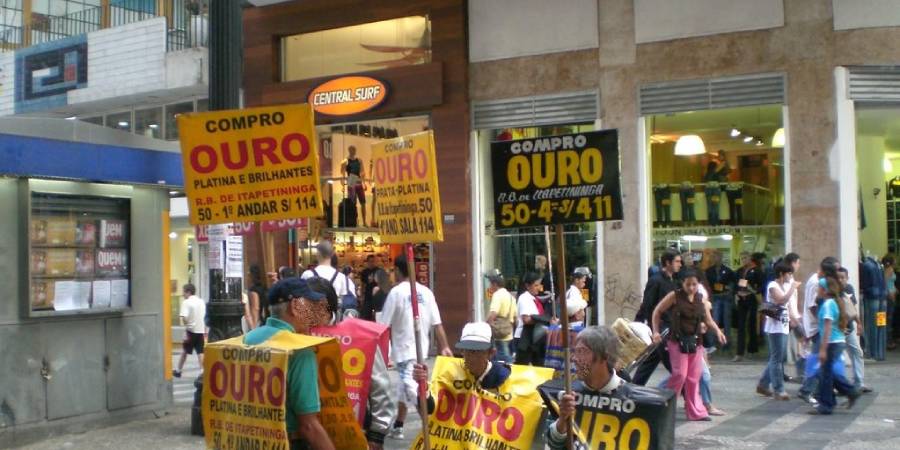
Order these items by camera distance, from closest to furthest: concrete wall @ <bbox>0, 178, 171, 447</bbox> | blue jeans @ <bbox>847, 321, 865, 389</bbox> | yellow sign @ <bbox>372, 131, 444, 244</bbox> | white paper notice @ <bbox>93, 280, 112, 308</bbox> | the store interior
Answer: yellow sign @ <bbox>372, 131, 444, 244</bbox> → concrete wall @ <bbox>0, 178, 171, 447</bbox> → white paper notice @ <bbox>93, 280, 112, 308</bbox> → blue jeans @ <bbox>847, 321, 865, 389</bbox> → the store interior

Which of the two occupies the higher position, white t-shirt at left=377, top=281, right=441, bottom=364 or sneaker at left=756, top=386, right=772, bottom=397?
white t-shirt at left=377, top=281, right=441, bottom=364

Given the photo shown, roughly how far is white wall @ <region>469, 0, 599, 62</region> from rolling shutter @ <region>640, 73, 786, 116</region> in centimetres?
141

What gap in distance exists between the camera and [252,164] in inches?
280

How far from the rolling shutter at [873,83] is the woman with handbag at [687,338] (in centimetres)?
662

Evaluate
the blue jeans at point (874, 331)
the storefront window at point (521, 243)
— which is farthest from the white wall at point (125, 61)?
the blue jeans at point (874, 331)

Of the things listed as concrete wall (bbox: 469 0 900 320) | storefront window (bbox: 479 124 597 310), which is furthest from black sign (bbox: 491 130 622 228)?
storefront window (bbox: 479 124 597 310)

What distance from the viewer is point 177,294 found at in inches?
1076

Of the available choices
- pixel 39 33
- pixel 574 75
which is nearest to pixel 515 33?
pixel 574 75

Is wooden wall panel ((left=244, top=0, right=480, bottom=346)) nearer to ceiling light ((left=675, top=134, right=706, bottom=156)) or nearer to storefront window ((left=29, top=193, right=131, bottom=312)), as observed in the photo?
ceiling light ((left=675, top=134, right=706, bottom=156))

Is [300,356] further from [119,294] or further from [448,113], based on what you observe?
[448,113]

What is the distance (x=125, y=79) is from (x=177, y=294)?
205 inches

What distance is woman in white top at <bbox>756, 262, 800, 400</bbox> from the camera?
1361 centimetres

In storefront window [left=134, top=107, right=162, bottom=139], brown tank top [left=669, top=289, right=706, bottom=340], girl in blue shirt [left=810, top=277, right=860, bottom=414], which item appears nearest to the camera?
brown tank top [left=669, top=289, right=706, bottom=340]

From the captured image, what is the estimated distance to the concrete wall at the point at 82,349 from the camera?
1113cm
